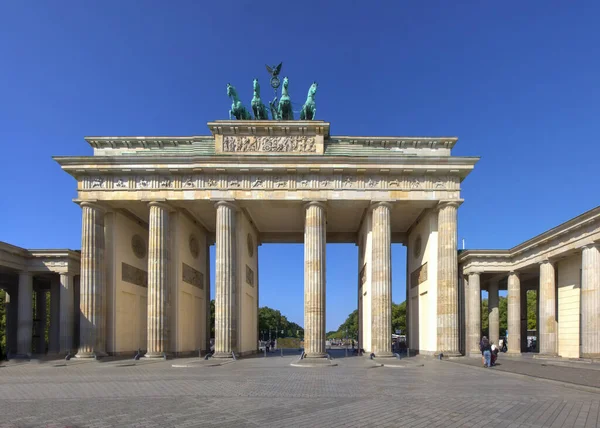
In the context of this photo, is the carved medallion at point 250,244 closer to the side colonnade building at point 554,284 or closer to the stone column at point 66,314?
the stone column at point 66,314

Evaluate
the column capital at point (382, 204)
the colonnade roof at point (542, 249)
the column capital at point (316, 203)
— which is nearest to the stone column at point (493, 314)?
the colonnade roof at point (542, 249)

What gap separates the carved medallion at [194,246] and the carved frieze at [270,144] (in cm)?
941

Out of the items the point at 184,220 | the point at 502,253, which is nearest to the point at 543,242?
the point at 502,253

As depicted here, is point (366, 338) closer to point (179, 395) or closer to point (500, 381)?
point (500, 381)

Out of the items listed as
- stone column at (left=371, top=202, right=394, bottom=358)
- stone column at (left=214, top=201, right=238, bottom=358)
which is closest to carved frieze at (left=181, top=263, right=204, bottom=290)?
stone column at (left=214, top=201, right=238, bottom=358)

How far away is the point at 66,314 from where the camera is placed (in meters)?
37.4

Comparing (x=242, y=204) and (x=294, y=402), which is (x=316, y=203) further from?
(x=294, y=402)

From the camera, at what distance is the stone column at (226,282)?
3259 cm

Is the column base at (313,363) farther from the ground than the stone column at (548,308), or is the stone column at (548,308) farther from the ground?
the stone column at (548,308)

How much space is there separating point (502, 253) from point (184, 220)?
24500mm

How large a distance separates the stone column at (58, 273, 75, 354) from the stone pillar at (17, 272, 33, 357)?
217 centimetres

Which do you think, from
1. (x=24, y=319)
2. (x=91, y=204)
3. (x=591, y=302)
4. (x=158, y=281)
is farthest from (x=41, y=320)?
(x=591, y=302)

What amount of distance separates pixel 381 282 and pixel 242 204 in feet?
36.3

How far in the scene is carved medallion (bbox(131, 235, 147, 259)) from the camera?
3874cm
